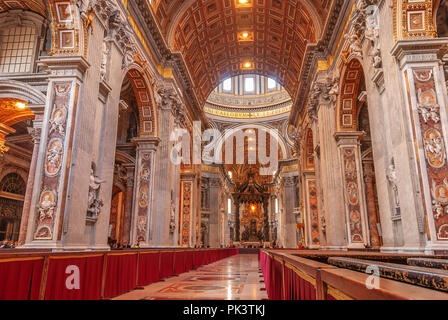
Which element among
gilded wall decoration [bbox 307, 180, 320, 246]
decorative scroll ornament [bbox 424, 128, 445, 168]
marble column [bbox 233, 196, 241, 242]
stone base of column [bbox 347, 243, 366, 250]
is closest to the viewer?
decorative scroll ornament [bbox 424, 128, 445, 168]

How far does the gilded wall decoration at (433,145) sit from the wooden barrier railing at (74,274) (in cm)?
522

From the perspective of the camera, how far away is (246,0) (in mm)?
15789

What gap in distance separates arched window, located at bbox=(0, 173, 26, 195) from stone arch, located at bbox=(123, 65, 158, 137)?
738 centimetres

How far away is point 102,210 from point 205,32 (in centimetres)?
1213

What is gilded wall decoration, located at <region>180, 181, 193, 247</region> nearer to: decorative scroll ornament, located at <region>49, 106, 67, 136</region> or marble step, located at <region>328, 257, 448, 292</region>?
decorative scroll ornament, located at <region>49, 106, 67, 136</region>

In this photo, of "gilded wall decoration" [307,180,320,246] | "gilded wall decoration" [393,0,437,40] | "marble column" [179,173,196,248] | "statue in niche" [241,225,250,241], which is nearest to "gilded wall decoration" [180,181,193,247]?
"marble column" [179,173,196,248]

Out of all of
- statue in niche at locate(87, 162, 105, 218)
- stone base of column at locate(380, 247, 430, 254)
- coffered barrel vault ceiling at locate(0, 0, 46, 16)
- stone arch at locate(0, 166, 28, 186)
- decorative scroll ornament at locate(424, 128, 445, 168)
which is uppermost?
coffered barrel vault ceiling at locate(0, 0, 46, 16)

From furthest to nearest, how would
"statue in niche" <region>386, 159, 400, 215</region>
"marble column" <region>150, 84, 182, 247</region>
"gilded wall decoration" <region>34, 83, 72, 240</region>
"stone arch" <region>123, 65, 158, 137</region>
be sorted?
"marble column" <region>150, 84, 182, 247</region> < "stone arch" <region>123, 65, 158, 137</region> < "statue in niche" <region>386, 159, 400, 215</region> < "gilded wall decoration" <region>34, 83, 72, 240</region>

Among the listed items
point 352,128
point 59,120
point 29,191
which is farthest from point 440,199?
point 29,191

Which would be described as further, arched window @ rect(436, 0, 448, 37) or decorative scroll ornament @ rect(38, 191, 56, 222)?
arched window @ rect(436, 0, 448, 37)

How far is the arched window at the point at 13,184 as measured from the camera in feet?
48.3

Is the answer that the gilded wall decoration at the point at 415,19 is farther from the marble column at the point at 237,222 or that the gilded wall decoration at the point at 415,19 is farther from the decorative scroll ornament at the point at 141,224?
the marble column at the point at 237,222

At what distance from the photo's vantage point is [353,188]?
11.0m

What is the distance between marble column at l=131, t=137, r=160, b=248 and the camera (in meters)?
11.8
